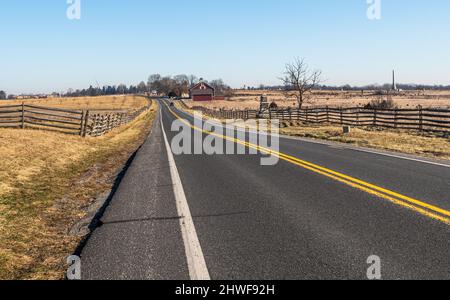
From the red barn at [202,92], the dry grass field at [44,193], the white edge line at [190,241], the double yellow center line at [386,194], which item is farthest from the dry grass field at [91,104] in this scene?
the white edge line at [190,241]

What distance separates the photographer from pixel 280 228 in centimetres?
552

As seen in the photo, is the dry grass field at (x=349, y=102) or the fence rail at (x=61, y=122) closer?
the fence rail at (x=61, y=122)

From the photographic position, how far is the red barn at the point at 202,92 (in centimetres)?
12694

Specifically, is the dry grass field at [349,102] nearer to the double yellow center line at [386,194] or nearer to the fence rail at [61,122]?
the fence rail at [61,122]

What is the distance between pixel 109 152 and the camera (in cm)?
1734

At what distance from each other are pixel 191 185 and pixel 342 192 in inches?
127

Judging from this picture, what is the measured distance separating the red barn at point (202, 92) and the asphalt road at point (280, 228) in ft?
389

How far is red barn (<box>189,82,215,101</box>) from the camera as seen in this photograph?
12694 centimetres

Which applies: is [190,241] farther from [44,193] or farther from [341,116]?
[341,116]

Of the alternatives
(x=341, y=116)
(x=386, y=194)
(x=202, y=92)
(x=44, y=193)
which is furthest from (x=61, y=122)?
(x=202, y=92)

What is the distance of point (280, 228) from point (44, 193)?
230 inches
